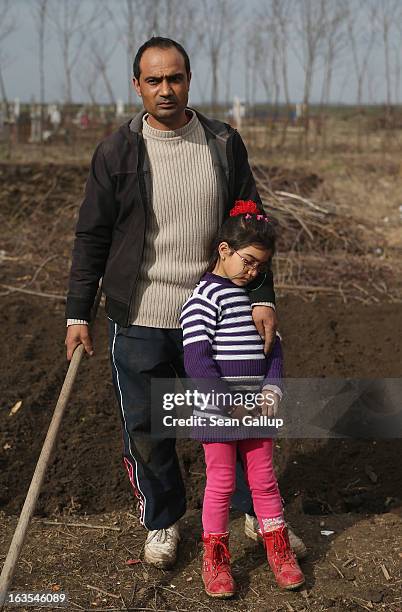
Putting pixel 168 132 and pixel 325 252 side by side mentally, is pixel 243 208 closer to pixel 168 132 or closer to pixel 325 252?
pixel 168 132

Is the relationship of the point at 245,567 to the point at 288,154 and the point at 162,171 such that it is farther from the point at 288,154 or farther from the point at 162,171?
the point at 288,154

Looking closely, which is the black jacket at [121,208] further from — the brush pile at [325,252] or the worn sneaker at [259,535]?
the brush pile at [325,252]

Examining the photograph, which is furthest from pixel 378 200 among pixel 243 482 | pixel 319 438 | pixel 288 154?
pixel 243 482

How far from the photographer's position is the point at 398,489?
3.84 m

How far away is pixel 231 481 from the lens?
2.85m

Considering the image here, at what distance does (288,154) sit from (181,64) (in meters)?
14.5

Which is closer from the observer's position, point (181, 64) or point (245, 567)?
point (181, 64)

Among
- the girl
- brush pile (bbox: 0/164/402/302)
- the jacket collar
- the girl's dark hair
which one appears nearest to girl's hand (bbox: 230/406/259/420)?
the girl

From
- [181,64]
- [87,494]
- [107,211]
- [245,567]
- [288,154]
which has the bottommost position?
[288,154]

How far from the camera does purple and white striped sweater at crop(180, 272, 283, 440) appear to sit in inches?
108

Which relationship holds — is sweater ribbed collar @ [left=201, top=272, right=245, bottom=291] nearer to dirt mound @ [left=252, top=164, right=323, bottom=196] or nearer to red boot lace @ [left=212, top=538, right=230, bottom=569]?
red boot lace @ [left=212, top=538, right=230, bottom=569]

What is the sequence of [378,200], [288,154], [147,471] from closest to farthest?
[147,471] < [378,200] < [288,154]

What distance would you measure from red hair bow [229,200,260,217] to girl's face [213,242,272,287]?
12 centimetres

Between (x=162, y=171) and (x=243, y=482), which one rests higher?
(x=162, y=171)
